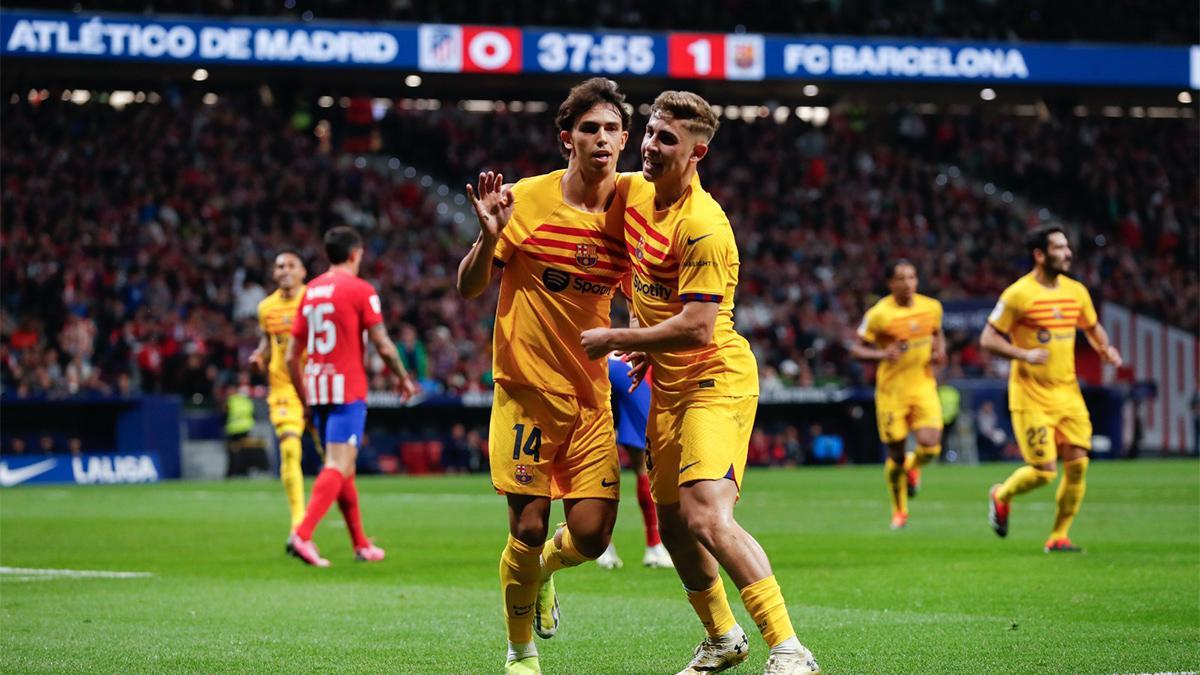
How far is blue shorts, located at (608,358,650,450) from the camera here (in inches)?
450

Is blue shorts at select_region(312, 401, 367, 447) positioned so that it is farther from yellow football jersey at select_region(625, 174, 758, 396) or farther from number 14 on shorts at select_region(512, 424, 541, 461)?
yellow football jersey at select_region(625, 174, 758, 396)

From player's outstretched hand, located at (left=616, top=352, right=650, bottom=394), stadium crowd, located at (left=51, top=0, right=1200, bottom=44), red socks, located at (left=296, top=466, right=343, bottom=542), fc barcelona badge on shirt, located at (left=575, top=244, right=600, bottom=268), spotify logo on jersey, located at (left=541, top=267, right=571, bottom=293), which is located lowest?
red socks, located at (left=296, top=466, right=343, bottom=542)

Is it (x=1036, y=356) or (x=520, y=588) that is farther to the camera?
(x=1036, y=356)

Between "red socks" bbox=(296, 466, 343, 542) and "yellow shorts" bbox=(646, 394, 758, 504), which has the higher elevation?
"yellow shorts" bbox=(646, 394, 758, 504)

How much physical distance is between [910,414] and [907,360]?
0.57 metres

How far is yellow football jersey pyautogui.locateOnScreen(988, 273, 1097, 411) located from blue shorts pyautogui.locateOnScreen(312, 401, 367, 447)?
5191 millimetres

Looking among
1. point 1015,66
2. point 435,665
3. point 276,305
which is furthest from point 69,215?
point 435,665

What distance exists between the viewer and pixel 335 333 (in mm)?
12453

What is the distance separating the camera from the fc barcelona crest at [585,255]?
690 centimetres

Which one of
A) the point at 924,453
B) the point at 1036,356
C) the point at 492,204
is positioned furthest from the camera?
the point at 924,453

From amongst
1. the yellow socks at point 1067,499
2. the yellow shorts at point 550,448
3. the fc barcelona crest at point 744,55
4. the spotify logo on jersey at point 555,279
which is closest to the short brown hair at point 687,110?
the spotify logo on jersey at point 555,279

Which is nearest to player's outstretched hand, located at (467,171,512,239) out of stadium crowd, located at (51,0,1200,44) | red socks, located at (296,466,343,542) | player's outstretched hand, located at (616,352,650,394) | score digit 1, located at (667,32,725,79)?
player's outstretched hand, located at (616,352,650,394)

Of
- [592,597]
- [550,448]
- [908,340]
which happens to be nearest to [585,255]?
[550,448]

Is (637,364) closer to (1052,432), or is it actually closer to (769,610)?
(769,610)
